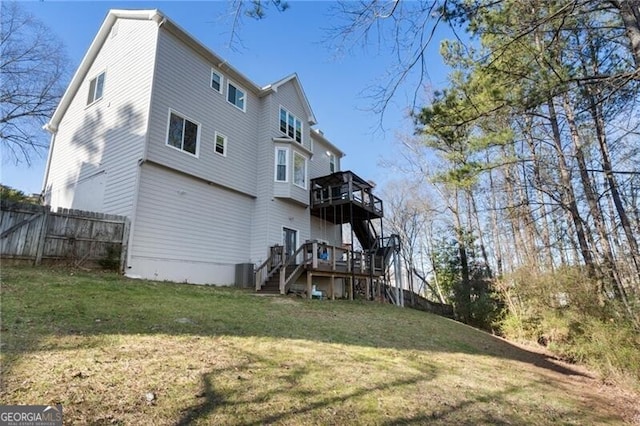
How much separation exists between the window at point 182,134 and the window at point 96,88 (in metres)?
4.10

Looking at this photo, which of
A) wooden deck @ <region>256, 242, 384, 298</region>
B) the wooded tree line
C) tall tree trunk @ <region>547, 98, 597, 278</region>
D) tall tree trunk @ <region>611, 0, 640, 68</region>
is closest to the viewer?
tall tree trunk @ <region>611, 0, 640, 68</region>

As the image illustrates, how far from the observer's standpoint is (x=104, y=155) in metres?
12.7

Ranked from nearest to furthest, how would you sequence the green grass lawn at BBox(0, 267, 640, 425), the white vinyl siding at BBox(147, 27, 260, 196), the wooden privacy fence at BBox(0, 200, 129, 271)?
the green grass lawn at BBox(0, 267, 640, 425) < the wooden privacy fence at BBox(0, 200, 129, 271) < the white vinyl siding at BBox(147, 27, 260, 196)

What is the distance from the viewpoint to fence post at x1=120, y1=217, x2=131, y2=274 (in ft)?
33.4

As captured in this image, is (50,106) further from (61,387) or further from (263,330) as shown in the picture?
(61,387)

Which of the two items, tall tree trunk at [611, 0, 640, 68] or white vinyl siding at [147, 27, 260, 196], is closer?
tall tree trunk at [611, 0, 640, 68]

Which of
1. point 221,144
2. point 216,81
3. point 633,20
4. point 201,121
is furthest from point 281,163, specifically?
point 633,20

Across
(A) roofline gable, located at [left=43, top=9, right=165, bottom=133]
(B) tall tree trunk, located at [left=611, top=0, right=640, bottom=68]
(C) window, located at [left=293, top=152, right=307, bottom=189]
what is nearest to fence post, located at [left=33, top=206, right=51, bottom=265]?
(A) roofline gable, located at [left=43, top=9, right=165, bottom=133]

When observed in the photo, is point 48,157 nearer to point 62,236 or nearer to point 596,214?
point 62,236

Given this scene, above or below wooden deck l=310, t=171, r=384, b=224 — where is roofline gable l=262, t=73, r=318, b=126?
above

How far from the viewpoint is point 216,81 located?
47.1ft

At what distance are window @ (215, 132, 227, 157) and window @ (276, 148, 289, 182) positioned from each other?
2.40 m

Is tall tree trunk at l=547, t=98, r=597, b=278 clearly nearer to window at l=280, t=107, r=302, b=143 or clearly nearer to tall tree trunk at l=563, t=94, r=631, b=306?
tall tree trunk at l=563, t=94, r=631, b=306

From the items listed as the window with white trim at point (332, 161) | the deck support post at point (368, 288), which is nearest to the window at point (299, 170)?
the window with white trim at point (332, 161)
